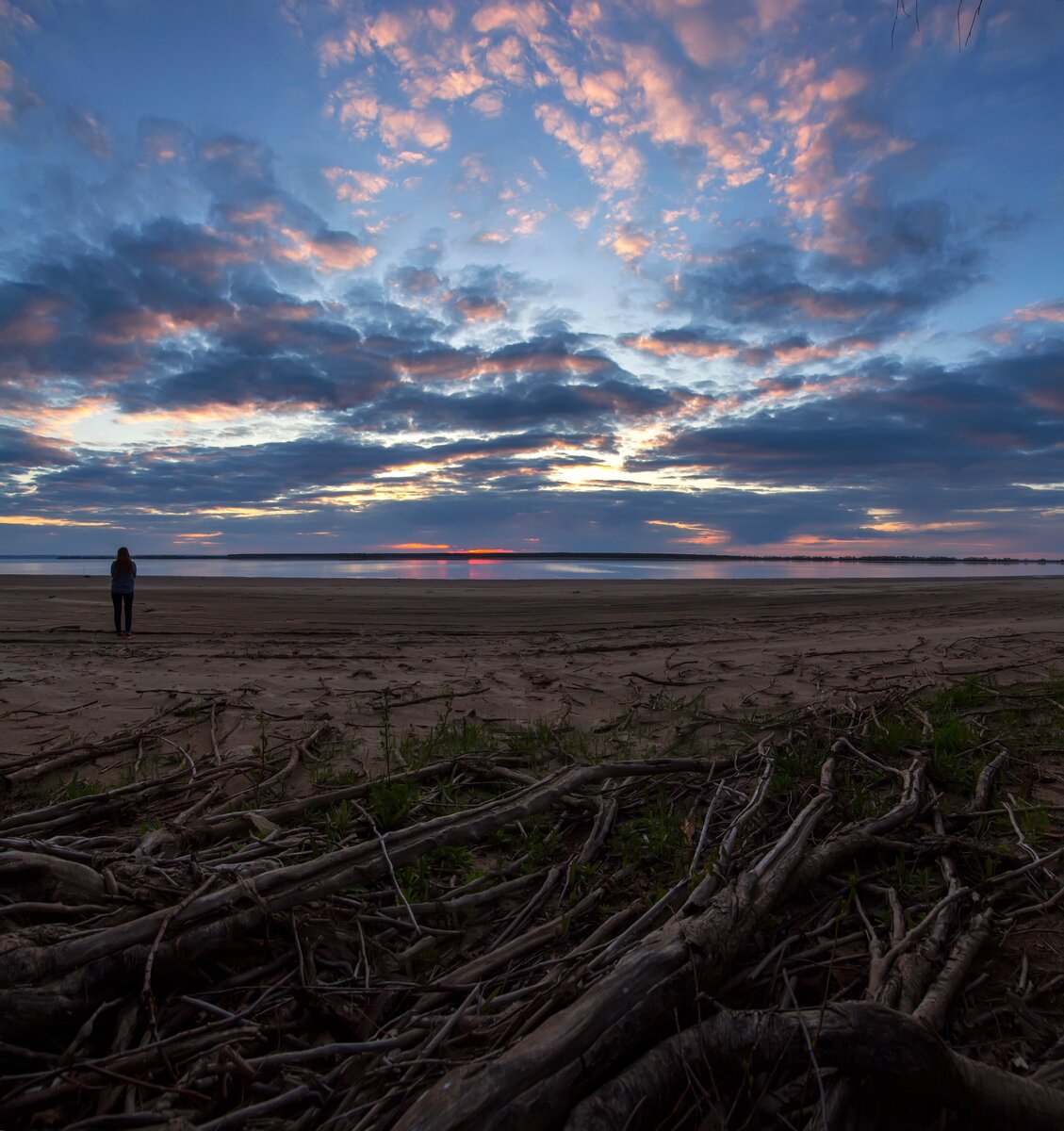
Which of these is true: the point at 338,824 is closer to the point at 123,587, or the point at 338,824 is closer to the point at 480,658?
the point at 480,658

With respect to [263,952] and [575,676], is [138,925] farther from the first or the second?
[575,676]

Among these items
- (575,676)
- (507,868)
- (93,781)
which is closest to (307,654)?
(575,676)

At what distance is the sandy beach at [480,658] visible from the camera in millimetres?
5875

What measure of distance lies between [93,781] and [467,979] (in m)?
3.15

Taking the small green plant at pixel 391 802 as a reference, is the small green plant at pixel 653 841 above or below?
below

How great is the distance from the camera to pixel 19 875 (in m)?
2.30

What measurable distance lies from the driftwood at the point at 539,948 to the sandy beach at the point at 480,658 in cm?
189

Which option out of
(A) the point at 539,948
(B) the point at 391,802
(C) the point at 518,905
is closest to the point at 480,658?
(B) the point at 391,802

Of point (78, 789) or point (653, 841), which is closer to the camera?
point (653, 841)

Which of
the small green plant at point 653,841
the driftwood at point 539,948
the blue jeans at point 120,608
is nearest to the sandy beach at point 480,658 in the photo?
the blue jeans at point 120,608

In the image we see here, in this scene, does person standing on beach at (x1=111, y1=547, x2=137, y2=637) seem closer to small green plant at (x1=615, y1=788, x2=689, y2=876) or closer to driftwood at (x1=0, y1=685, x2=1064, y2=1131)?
driftwood at (x1=0, y1=685, x2=1064, y2=1131)

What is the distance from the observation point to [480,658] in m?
8.62

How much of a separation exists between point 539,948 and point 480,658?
6293 millimetres

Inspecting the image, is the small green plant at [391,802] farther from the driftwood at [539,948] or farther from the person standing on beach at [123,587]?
the person standing on beach at [123,587]
